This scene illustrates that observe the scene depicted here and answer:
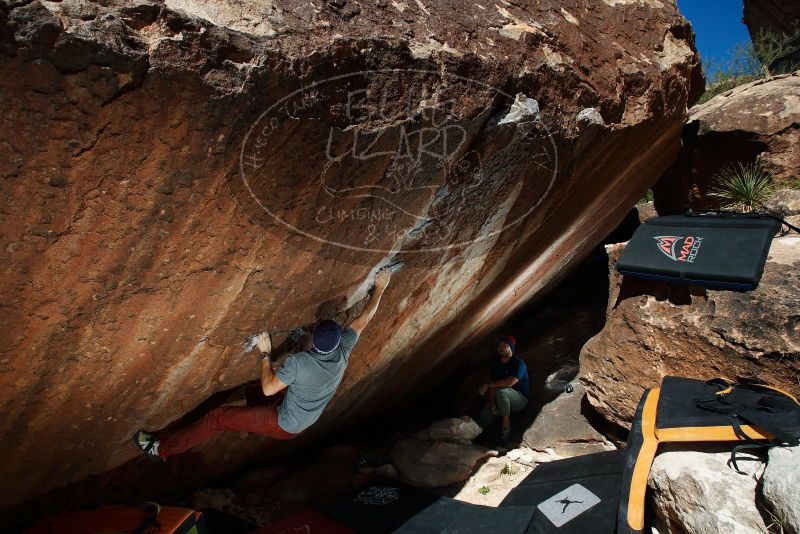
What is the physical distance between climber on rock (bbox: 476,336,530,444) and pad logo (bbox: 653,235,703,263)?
1.68 m

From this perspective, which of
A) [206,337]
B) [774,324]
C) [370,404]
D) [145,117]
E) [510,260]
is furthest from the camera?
[370,404]

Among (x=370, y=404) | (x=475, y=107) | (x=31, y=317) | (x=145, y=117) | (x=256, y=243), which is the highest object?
(x=475, y=107)

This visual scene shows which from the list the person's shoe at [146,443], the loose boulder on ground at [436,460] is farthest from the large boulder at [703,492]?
the person's shoe at [146,443]

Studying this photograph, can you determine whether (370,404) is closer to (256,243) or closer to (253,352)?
(253,352)

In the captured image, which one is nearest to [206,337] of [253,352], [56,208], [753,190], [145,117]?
[253,352]

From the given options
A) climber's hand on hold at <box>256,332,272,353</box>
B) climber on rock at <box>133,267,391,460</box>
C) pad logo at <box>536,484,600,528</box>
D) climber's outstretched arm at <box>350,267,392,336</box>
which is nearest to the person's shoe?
climber on rock at <box>133,267,391,460</box>

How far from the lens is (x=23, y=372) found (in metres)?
2.00

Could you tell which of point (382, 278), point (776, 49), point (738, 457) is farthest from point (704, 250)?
point (776, 49)

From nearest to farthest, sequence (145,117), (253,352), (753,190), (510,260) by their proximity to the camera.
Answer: (145,117) < (253,352) < (510,260) < (753,190)

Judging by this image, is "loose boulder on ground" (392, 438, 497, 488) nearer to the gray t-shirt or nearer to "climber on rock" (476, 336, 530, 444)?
"climber on rock" (476, 336, 530, 444)

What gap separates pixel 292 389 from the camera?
2744mm

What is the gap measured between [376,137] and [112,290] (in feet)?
3.80

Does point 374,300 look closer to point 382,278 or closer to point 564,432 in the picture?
point 382,278

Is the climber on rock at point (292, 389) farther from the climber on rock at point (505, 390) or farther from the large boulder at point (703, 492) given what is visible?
the climber on rock at point (505, 390)
